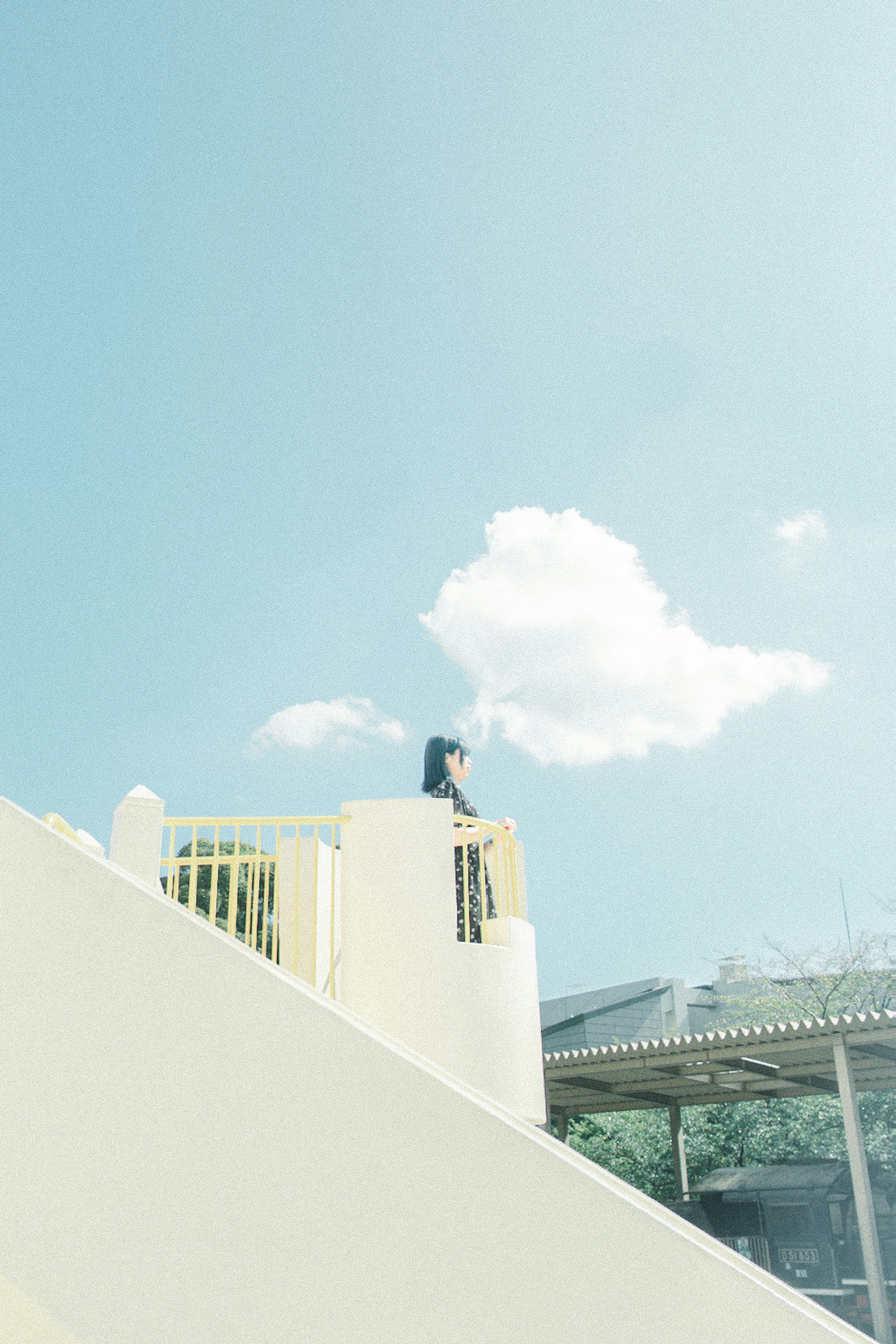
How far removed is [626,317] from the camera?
1261cm

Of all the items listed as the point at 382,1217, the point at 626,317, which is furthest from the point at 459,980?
the point at 626,317

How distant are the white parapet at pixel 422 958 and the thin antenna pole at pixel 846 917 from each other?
17193mm

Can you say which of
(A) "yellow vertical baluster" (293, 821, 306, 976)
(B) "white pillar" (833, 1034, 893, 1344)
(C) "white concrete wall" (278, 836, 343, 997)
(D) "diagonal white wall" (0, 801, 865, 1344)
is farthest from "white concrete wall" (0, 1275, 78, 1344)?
(B) "white pillar" (833, 1034, 893, 1344)

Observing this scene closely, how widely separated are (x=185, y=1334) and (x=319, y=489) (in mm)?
13967

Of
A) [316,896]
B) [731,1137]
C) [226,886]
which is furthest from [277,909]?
[731,1137]

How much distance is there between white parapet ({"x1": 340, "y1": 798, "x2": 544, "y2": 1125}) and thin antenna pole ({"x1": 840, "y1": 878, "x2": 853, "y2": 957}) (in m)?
17.2

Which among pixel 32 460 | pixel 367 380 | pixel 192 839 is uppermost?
pixel 367 380

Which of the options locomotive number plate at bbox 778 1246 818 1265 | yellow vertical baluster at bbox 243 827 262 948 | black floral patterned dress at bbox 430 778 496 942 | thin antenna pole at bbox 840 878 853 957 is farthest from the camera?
thin antenna pole at bbox 840 878 853 957

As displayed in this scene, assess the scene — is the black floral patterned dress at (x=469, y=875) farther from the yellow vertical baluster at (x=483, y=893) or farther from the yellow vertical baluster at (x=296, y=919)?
the yellow vertical baluster at (x=296, y=919)

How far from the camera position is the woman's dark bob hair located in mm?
6039

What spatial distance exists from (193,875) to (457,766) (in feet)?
7.07

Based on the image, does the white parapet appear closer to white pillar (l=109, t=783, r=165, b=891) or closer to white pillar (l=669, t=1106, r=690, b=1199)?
white pillar (l=109, t=783, r=165, b=891)

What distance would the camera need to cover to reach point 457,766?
19.8 feet

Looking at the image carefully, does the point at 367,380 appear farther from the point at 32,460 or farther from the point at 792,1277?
the point at 792,1277
